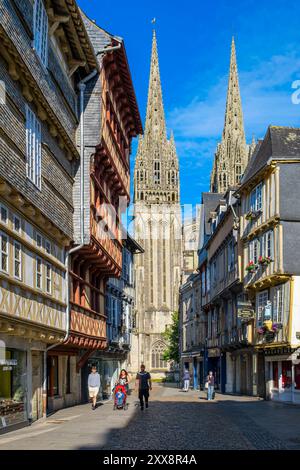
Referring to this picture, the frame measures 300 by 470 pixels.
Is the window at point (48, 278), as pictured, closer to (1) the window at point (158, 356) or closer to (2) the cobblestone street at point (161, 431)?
(2) the cobblestone street at point (161, 431)

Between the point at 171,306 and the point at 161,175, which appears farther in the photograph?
the point at 161,175

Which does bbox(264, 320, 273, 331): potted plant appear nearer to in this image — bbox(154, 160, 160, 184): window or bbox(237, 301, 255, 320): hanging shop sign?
bbox(237, 301, 255, 320): hanging shop sign

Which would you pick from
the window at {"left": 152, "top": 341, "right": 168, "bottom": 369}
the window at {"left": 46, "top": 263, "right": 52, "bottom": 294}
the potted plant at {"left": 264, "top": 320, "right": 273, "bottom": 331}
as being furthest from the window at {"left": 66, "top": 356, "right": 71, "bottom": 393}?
the window at {"left": 152, "top": 341, "right": 168, "bottom": 369}

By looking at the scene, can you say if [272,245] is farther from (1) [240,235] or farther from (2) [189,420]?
(2) [189,420]

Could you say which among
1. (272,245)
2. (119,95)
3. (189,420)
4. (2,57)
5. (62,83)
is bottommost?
(189,420)

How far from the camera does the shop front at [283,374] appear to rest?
30500 mm

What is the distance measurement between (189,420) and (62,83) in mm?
10929

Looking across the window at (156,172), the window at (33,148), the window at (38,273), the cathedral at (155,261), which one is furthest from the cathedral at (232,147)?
the window at (33,148)

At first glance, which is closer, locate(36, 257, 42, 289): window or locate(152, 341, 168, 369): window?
locate(36, 257, 42, 289): window

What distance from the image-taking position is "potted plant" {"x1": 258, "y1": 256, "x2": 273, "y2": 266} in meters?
31.5

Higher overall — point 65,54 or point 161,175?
point 161,175

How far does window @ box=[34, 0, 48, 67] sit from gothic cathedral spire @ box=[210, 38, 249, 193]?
12105 centimetres

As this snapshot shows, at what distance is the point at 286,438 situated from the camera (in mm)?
16109

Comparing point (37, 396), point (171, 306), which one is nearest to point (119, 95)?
point (37, 396)
